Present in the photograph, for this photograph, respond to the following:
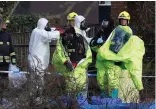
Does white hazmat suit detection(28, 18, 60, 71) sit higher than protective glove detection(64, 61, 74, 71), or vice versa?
white hazmat suit detection(28, 18, 60, 71)

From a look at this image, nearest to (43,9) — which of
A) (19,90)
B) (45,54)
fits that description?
(45,54)

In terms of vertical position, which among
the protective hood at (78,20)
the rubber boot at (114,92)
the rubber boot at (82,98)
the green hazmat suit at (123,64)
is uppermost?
the protective hood at (78,20)

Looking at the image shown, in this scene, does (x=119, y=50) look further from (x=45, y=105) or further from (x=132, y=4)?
(x=132, y=4)

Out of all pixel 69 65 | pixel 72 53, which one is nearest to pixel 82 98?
pixel 69 65

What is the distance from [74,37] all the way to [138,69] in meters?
1.15

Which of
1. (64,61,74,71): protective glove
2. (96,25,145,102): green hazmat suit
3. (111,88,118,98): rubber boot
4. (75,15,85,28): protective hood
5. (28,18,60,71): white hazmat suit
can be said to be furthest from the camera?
(28,18,60,71): white hazmat suit

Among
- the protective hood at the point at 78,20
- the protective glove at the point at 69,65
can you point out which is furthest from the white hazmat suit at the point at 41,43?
the protective glove at the point at 69,65

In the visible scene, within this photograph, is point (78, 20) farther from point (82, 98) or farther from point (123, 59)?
point (82, 98)

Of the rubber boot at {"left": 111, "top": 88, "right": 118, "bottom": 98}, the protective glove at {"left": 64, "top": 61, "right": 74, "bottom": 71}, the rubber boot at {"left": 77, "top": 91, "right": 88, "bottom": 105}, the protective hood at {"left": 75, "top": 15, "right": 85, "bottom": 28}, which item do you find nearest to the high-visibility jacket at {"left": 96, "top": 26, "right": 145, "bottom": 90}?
the rubber boot at {"left": 111, "top": 88, "right": 118, "bottom": 98}

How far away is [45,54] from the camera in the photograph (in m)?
8.77

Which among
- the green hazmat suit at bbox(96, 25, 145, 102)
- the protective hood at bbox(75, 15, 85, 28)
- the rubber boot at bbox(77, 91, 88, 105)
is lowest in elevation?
the rubber boot at bbox(77, 91, 88, 105)

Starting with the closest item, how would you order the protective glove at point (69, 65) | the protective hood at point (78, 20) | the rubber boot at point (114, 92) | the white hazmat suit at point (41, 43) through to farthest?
the rubber boot at point (114, 92) < the protective glove at point (69, 65) < the protective hood at point (78, 20) < the white hazmat suit at point (41, 43)

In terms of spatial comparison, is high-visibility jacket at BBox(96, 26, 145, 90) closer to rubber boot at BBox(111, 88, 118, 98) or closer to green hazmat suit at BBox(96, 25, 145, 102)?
green hazmat suit at BBox(96, 25, 145, 102)

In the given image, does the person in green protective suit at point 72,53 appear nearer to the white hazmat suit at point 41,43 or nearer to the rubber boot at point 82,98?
the white hazmat suit at point 41,43
